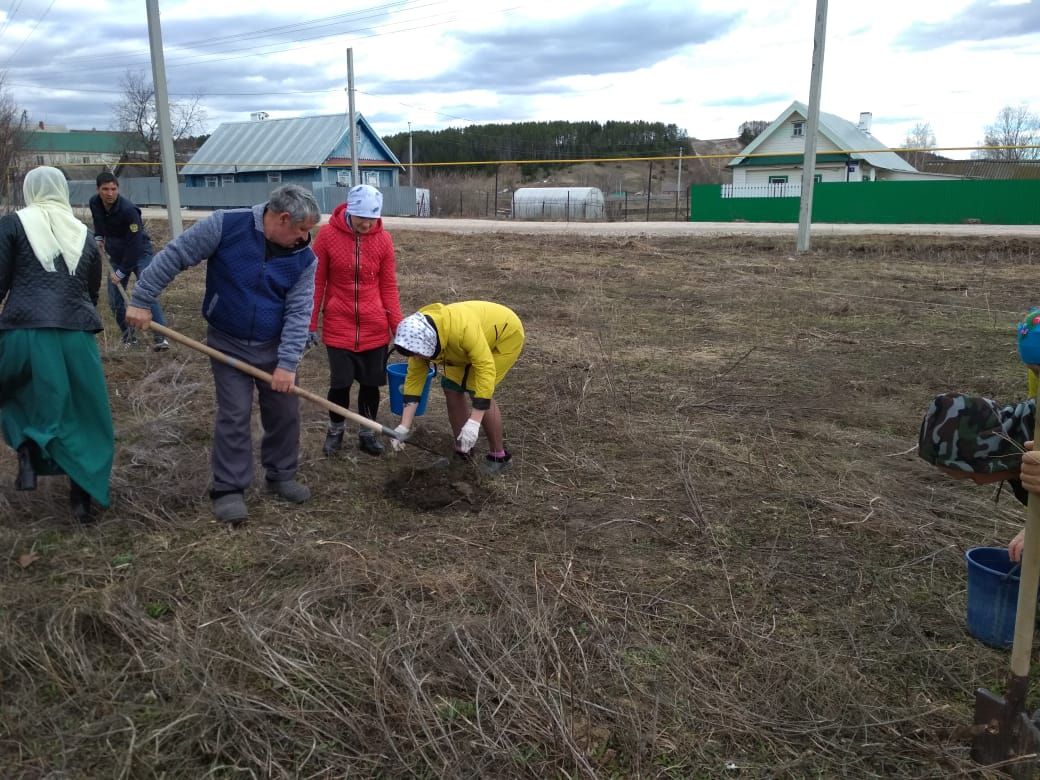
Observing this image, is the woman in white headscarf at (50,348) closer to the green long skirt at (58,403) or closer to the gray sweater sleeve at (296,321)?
the green long skirt at (58,403)

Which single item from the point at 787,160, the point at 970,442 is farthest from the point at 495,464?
the point at 787,160

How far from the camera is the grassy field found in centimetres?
244

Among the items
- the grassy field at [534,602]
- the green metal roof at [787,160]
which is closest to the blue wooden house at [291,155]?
the green metal roof at [787,160]

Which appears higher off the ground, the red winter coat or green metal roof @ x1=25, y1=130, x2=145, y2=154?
green metal roof @ x1=25, y1=130, x2=145, y2=154

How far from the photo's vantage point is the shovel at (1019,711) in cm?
228

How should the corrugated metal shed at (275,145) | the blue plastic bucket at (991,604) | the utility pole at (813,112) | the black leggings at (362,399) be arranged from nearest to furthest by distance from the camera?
the blue plastic bucket at (991,604) < the black leggings at (362,399) < the utility pole at (813,112) < the corrugated metal shed at (275,145)

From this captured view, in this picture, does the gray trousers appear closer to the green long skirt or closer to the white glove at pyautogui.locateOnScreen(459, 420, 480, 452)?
the green long skirt

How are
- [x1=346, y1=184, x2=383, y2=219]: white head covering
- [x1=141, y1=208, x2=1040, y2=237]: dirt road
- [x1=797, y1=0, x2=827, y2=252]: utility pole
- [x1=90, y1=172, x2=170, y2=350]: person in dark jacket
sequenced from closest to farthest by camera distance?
[x1=346, y1=184, x2=383, y2=219]: white head covering, [x1=90, y1=172, x2=170, y2=350]: person in dark jacket, [x1=797, y1=0, x2=827, y2=252]: utility pole, [x1=141, y1=208, x2=1040, y2=237]: dirt road

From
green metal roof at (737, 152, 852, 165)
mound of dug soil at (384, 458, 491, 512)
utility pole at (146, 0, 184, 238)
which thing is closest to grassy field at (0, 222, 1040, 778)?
mound of dug soil at (384, 458, 491, 512)

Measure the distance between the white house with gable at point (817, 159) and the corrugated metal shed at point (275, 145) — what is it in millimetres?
18765

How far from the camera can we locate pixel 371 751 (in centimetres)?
239

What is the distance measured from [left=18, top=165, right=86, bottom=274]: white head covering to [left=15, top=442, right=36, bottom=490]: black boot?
780 mm

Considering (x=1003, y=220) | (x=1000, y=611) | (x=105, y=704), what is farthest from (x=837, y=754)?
(x=1003, y=220)

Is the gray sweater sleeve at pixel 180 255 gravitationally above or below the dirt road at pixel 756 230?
below
